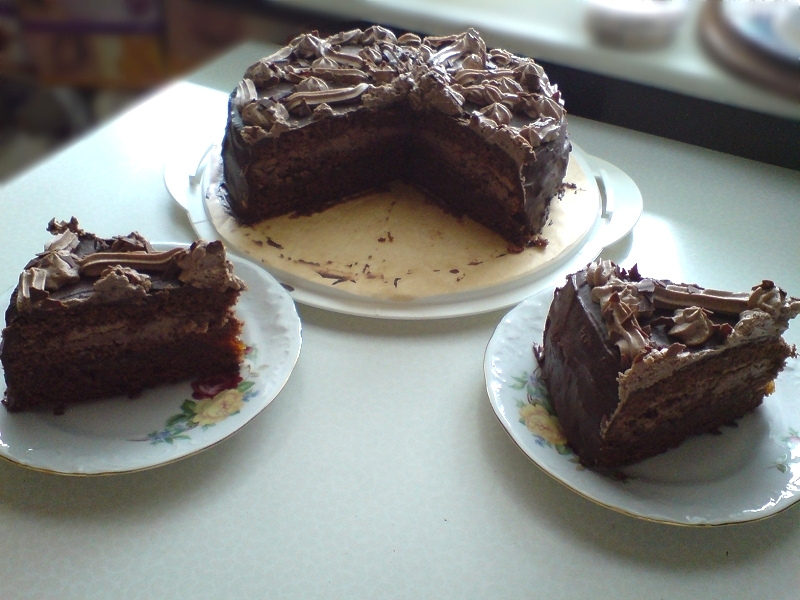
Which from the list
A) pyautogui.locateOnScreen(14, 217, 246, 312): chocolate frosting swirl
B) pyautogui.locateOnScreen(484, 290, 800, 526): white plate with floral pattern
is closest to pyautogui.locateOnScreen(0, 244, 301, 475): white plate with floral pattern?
pyautogui.locateOnScreen(14, 217, 246, 312): chocolate frosting swirl

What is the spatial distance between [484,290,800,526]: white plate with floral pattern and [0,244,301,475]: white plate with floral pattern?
0.59m

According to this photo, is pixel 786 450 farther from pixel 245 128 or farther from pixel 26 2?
pixel 26 2

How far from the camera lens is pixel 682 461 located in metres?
1.76

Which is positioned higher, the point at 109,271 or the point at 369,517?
the point at 109,271

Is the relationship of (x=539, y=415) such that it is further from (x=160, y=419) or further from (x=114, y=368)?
(x=114, y=368)

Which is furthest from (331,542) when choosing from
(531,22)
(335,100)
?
(335,100)

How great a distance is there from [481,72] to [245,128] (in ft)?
3.01

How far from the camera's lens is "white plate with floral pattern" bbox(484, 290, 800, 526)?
62.7 inches

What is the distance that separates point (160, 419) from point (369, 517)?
59 centimetres

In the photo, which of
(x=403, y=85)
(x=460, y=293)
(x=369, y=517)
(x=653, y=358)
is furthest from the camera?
(x=403, y=85)

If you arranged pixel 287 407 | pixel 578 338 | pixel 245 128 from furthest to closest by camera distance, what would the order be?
pixel 245 128
pixel 287 407
pixel 578 338

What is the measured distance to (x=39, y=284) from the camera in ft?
5.66

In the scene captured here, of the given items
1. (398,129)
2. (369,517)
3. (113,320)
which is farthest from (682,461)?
(398,129)

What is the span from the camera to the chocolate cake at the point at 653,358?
1.62m
